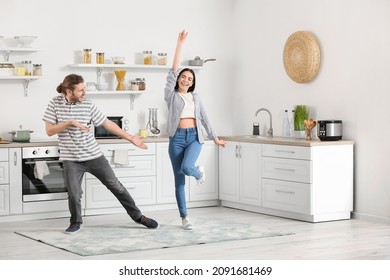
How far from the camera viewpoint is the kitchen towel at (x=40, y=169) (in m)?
8.17

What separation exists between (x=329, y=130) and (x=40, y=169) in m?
2.76

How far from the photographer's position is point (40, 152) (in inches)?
325

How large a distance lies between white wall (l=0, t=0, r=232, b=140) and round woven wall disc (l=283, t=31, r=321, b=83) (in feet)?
3.72

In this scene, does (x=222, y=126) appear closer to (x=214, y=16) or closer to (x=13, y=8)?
(x=214, y=16)

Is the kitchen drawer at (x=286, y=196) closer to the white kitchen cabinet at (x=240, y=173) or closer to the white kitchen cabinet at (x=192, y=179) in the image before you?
the white kitchen cabinet at (x=240, y=173)

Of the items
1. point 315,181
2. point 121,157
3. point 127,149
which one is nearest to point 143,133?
point 127,149

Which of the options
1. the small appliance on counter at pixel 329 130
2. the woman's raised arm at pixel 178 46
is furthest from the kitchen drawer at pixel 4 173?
the small appliance on counter at pixel 329 130

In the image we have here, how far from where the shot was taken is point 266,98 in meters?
9.34

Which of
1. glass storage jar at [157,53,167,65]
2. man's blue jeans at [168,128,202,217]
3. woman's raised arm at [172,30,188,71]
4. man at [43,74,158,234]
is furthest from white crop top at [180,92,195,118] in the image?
glass storage jar at [157,53,167,65]

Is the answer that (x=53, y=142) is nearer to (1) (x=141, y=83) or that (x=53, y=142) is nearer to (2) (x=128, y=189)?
(2) (x=128, y=189)

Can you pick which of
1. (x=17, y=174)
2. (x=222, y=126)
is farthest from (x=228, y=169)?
(x=17, y=174)

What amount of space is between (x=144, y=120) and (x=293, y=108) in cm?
162

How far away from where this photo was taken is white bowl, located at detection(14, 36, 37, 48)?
27.7 feet

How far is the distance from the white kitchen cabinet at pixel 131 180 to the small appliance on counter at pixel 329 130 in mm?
1772
